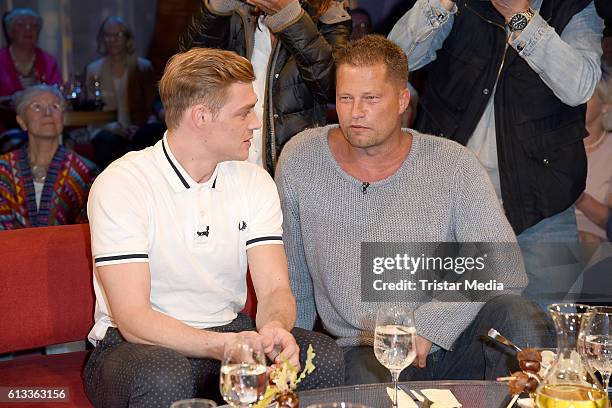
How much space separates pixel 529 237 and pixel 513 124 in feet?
1.22

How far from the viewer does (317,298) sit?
2.69 m

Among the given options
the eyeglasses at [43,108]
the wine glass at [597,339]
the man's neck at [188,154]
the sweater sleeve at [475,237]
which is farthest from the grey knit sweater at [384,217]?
the eyeglasses at [43,108]

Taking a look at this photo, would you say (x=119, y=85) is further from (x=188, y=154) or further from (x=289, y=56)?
(x=188, y=154)

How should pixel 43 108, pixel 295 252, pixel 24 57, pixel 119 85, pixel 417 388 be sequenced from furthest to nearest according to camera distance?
1. pixel 119 85
2. pixel 24 57
3. pixel 43 108
4. pixel 295 252
5. pixel 417 388

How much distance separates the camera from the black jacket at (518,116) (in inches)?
117

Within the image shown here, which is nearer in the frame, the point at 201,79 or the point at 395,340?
the point at 395,340

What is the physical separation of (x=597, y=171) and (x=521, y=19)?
923 millimetres

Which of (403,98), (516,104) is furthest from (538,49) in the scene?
(403,98)

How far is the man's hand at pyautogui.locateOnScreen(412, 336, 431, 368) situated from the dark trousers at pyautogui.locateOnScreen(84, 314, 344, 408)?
31 cm

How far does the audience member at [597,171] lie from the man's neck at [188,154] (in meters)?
1.73

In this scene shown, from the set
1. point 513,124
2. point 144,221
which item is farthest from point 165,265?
point 513,124

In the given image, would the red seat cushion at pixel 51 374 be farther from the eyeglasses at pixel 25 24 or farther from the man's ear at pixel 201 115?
the eyeglasses at pixel 25 24

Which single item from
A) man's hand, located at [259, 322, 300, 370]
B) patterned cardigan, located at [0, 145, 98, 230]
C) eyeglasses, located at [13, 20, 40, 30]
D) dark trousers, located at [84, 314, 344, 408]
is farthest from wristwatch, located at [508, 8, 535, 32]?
eyeglasses, located at [13, 20, 40, 30]

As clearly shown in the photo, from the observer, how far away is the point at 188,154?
2322mm
